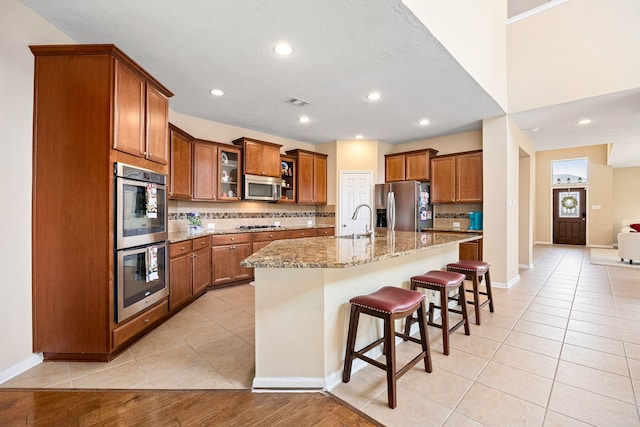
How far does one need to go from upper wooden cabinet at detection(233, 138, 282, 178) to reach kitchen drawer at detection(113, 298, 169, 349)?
8.22 ft

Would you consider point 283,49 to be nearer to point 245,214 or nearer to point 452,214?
point 245,214

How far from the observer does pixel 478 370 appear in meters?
2.07

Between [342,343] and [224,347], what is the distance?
1.09 meters

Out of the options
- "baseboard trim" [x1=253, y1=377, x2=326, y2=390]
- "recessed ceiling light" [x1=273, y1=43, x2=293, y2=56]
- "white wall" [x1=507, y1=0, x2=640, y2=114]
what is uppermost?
"white wall" [x1=507, y1=0, x2=640, y2=114]

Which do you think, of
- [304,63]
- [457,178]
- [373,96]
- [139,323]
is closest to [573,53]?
[457,178]

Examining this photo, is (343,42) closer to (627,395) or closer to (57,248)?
(57,248)

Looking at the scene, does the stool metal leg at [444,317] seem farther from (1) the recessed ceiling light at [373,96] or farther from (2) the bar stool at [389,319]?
(1) the recessed ceiling light at [373,96]

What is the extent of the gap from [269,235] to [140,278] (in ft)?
7.78

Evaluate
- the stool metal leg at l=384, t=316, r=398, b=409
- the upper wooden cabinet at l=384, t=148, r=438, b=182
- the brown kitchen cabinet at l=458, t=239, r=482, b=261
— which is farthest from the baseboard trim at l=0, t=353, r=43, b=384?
the upper wooden cabinet at l=384, t=148, r=438, b=182

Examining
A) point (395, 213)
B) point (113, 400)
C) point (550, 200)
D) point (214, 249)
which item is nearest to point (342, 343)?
point (113, 400)

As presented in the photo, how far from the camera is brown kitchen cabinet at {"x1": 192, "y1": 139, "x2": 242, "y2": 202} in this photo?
421cm

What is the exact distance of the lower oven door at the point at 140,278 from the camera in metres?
2.25

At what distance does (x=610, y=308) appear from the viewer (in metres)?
3.33

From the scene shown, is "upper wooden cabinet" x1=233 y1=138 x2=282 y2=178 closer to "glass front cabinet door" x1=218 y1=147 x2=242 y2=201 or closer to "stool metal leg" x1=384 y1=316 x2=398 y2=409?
"glass front cabinet door" x1=218 y1=147 x2=242 y2=201
